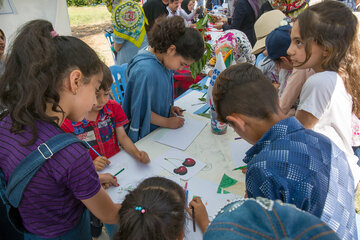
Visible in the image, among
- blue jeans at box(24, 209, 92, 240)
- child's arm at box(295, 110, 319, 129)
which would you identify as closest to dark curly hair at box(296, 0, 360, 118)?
child's arm at box(295, 110, 319, 129)

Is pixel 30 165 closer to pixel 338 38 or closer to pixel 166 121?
pixel 166 121

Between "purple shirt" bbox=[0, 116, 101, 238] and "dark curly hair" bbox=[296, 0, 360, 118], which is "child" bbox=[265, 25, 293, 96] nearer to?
"dark curly hair" bbox=[296, 0, 360, 118]

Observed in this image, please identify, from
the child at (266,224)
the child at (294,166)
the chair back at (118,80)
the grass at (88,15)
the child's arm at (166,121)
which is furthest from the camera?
the grass at (88,15)

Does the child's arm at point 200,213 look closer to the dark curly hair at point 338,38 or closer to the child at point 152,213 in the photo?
the child at point 152,213

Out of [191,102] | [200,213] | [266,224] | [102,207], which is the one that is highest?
[266,224]

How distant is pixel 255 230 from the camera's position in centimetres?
37

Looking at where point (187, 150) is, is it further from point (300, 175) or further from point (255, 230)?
point (255, 230)

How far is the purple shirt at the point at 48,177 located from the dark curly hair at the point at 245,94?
0.55 metres

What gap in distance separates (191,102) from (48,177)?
1.51 m

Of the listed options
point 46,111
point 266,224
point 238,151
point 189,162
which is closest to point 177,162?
point 189,162

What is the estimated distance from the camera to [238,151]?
1.45 meters

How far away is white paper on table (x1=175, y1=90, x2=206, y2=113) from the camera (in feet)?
6.61

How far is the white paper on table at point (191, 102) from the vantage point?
6.61ft

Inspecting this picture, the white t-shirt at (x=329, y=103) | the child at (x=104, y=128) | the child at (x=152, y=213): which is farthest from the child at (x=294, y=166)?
the child at (x=104, y=128)
